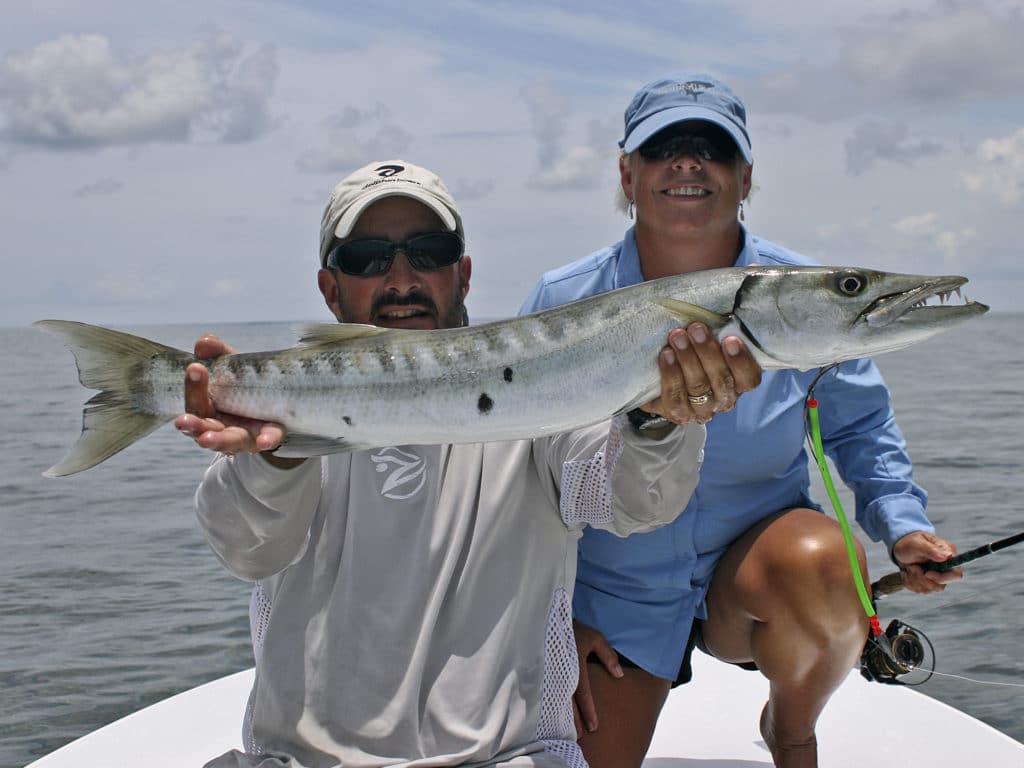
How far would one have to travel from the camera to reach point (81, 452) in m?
3.11

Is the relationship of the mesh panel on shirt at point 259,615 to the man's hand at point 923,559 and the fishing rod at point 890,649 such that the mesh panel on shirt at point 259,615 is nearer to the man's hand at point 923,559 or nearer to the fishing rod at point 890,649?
the fishing rod at point 890,649

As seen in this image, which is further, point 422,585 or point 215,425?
point 422,585

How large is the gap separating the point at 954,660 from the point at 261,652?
6.41m

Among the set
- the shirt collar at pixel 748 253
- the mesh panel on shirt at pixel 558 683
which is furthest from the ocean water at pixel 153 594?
the mesh panel on shirt at pixel 558 683

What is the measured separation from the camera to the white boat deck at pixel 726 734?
4910mm

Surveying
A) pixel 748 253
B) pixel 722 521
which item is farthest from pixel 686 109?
pixel 722 521

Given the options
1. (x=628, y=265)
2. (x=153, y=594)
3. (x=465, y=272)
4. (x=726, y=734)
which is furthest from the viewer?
(x=153, y=594)

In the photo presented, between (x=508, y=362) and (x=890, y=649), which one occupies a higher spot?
(x=508, y=362)

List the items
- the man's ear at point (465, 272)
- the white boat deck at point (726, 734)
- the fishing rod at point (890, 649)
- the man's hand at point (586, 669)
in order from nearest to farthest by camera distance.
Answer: the man's ear at point (465, 272) < the fishing rod at point (890, 649) < the man's hand at point (586, 669) < the white boat deck at point (726, 734)

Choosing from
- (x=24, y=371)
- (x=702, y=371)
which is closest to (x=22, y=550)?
(x=702, y=371)

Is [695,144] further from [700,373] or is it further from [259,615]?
[259,615]

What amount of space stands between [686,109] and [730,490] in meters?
1.62

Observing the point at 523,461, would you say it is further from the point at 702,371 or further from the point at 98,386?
the point at 98,386

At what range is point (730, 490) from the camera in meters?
4.41
